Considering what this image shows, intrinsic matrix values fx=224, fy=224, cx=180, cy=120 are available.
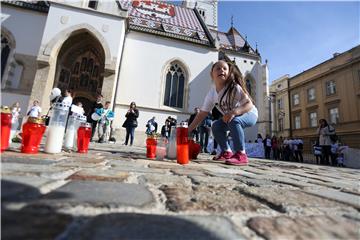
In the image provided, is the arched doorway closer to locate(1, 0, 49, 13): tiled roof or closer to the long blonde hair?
locate(1, 0, 49, 13): tiled roof

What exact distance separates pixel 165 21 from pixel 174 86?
21.2 feet

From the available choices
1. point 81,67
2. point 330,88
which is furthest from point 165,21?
point 330,88

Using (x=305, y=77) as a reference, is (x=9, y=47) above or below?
below

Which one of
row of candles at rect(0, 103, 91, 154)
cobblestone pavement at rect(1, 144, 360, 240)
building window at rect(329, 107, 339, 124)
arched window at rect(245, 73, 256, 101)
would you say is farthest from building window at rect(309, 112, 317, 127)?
cobblestone pavement at rect(1, 144, 360, 240)

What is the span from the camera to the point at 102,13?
14352mm

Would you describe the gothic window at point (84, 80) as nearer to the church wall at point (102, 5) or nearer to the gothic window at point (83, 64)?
the gothic window at point (83, 64)

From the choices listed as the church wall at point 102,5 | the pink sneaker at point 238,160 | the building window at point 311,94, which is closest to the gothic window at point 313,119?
the building window at point 311,94

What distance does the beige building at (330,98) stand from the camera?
66.6ft

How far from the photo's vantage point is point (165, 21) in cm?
1892

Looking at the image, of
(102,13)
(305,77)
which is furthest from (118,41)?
(305,77)

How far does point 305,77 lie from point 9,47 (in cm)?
2888

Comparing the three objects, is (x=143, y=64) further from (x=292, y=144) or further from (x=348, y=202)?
(x=348, y=202)

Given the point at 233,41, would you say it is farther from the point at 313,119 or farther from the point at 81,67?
the point at 81,67

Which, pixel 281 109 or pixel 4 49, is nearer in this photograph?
pixel 4 49
